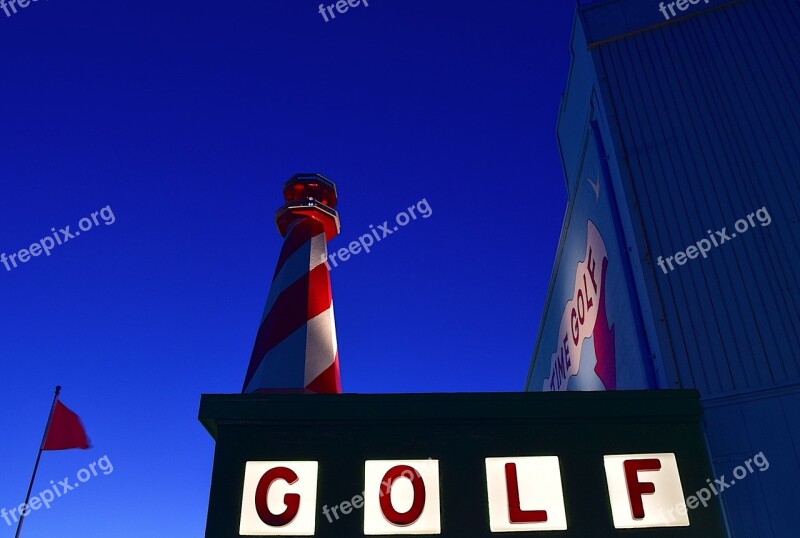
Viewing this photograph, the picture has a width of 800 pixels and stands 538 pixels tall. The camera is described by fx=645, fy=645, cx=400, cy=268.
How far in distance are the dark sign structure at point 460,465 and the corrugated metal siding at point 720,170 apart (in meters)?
1.19

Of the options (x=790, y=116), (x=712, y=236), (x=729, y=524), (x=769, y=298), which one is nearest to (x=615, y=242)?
(x=712, y=236)

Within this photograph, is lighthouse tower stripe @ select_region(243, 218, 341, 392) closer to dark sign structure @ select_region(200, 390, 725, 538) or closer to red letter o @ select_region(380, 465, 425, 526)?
dark sign structure @ select_region(200, 390, 725, 538)

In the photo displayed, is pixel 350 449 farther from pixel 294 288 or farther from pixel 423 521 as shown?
pixel 294 288

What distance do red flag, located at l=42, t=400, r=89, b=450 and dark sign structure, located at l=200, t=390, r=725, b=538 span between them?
26.6 feet

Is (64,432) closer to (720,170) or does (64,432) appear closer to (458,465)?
(458,465)

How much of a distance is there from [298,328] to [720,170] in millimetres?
6265

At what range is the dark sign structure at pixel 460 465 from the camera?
5.86m

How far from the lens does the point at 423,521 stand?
231 inches

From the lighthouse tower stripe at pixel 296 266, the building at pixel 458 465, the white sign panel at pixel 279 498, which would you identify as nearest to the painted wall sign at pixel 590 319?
the building at pixel 458 465

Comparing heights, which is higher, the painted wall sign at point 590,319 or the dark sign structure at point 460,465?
the painted wall sign at point 590,319

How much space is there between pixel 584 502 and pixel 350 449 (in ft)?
7.29

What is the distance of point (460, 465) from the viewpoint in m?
6.11

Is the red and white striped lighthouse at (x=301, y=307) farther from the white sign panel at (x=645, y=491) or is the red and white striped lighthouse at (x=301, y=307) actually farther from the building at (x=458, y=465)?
the white sign panel at (x=645, y=491)

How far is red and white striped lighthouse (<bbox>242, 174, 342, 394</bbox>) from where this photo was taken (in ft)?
Result: 30.6
